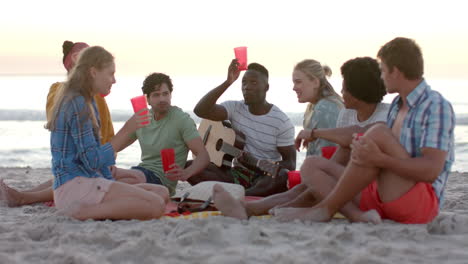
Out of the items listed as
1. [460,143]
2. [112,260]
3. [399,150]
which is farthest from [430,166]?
[460,143]

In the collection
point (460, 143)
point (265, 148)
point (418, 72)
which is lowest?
point (460, 143)

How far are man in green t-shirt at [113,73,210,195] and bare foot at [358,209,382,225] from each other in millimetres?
1646

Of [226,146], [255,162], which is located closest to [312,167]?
[255,162]

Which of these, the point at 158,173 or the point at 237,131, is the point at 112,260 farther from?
the point at 237,131

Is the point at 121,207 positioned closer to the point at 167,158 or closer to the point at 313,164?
the point at 167,158

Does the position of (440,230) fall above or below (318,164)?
below

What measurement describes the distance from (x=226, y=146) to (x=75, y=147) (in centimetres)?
190

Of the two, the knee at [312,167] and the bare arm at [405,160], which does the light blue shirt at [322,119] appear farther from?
the bare arm at [405,160]

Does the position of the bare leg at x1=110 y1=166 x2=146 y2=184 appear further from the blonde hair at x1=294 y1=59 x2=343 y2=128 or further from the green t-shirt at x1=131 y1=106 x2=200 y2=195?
the blonde hair at x1=294 y1=59 x2=343 y2=128

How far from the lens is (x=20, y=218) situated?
3834mm

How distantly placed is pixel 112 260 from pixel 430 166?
162 cm

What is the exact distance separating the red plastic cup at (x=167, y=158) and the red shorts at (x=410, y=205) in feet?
5.20

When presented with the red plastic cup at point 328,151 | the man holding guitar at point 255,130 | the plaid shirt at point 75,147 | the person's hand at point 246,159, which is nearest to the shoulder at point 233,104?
the man holding guitar at point 255,130

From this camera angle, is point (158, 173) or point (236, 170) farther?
point (236, 170)
